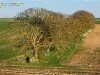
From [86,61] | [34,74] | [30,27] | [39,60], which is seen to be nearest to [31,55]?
[39,60]

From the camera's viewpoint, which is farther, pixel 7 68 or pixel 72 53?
pixel 72 53

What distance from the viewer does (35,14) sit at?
3334 centimetres

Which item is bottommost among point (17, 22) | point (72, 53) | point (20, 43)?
point (72, 53)

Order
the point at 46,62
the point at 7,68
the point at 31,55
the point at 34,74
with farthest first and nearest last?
1. the point at 31,55
2. the point at 46,62
3. the point at 7,68
4. the point at 34,74

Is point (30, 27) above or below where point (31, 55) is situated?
above

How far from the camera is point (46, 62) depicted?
3222 cm

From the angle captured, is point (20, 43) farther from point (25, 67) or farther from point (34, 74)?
point (34, 74)

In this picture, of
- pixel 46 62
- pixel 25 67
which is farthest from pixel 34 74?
pixel 46 62

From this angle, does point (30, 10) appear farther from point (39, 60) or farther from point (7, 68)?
point (7, 68)

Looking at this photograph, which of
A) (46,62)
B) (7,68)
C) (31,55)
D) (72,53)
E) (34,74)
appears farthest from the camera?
(72,53)

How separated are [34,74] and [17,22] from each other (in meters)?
10.4

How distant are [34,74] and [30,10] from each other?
10.8 metres

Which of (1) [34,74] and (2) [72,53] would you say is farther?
(2) [72,53]

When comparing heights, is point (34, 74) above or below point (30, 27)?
below
